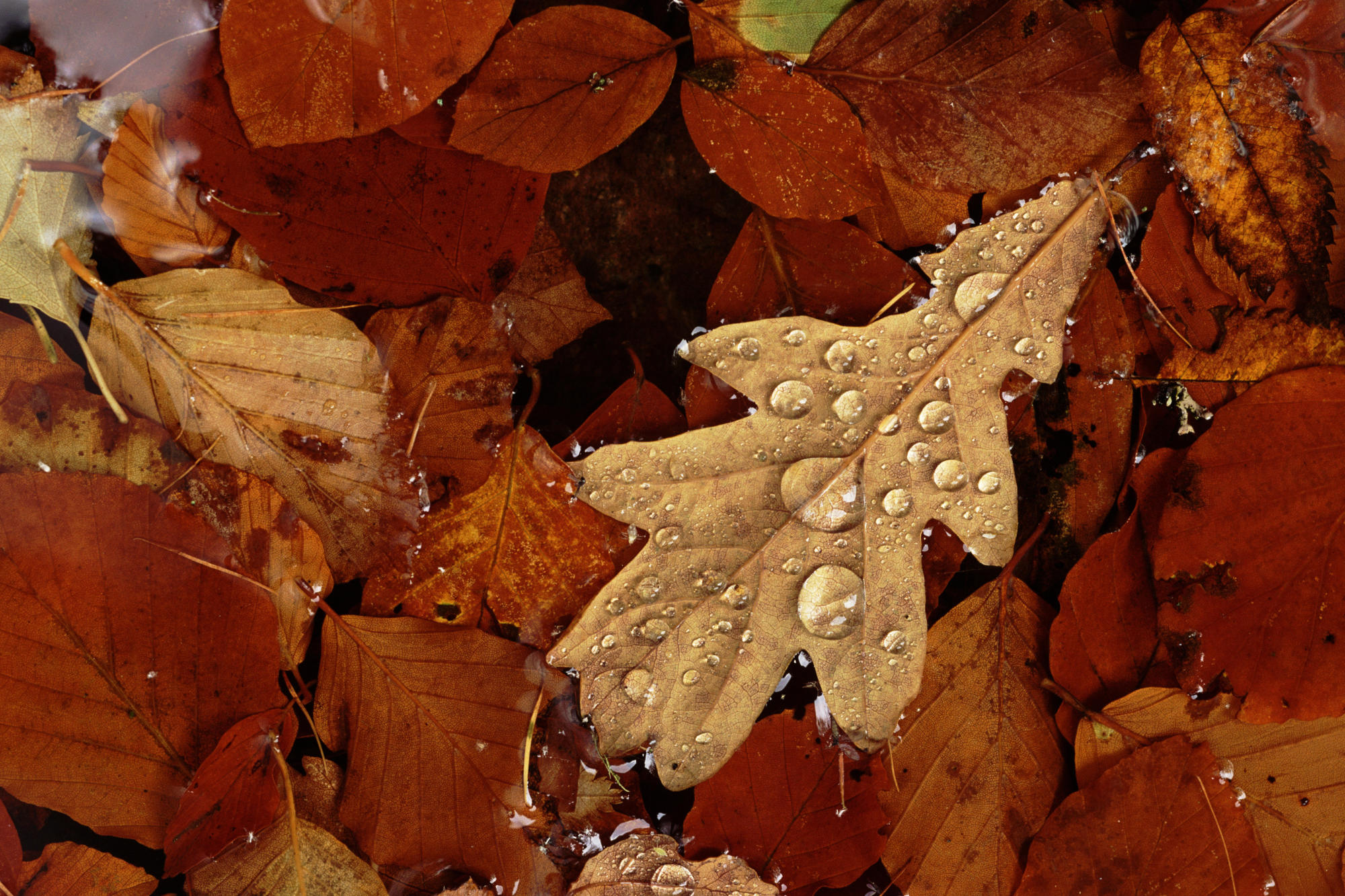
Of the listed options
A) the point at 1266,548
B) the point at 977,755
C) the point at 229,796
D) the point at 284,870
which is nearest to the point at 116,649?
the point at 229,796

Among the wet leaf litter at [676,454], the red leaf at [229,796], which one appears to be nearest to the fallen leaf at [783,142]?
the wet leaf litter at [676,454]

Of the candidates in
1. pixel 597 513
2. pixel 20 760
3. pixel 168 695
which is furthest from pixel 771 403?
pixel 20 760

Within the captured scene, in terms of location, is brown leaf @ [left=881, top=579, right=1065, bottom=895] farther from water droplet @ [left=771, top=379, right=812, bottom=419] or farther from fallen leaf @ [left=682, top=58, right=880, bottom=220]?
fallen leaf @ [left=682, top=58, right=880, bottom=220]

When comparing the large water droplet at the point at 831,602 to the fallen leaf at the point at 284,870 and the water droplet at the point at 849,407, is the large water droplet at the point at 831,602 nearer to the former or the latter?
the water droplet at the point at 849,407

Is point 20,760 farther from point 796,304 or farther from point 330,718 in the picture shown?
point 796,304

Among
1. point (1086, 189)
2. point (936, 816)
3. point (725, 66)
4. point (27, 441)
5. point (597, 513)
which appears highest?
point (725, 66)
